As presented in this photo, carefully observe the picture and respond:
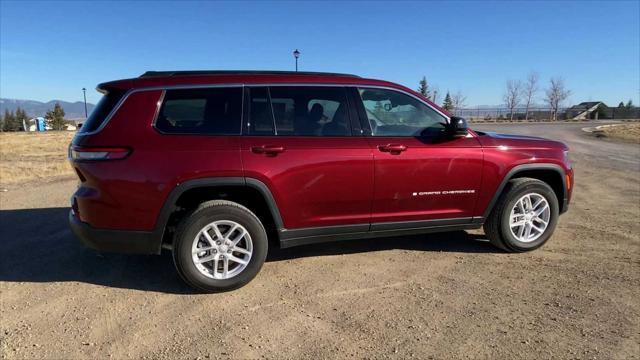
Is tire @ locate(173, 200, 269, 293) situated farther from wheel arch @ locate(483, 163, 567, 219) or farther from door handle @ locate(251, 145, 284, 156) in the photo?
wheel arch @ locate(483, 163, 567, 219)

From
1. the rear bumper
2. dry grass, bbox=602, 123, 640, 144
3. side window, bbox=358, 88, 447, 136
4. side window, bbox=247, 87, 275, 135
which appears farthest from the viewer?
dry grass, bbox=602, 123, 640, 144

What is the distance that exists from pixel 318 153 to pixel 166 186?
1307 mm

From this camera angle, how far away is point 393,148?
4.30 meters

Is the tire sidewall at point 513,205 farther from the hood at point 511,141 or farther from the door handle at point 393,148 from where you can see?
the door handle at point 393,148

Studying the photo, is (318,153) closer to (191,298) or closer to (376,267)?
(376,267)

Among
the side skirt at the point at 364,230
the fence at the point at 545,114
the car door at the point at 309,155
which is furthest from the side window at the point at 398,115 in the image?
the fence at the point at 545,114

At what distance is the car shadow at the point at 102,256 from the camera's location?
4320 millimetres

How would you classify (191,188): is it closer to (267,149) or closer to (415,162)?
(267,149)

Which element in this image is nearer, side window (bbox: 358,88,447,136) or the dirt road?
the dirt road

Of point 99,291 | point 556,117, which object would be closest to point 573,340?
point 99,291

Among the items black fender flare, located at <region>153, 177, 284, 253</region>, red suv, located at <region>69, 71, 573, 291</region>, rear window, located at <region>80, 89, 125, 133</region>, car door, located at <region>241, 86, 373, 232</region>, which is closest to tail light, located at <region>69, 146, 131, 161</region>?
red suv, located at <region>69, 71, 573, 291</region>

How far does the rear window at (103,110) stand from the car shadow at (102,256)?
1.43 m

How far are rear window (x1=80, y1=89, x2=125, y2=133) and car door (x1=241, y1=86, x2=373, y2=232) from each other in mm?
1091

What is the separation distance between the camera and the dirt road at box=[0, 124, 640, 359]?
122 inches
